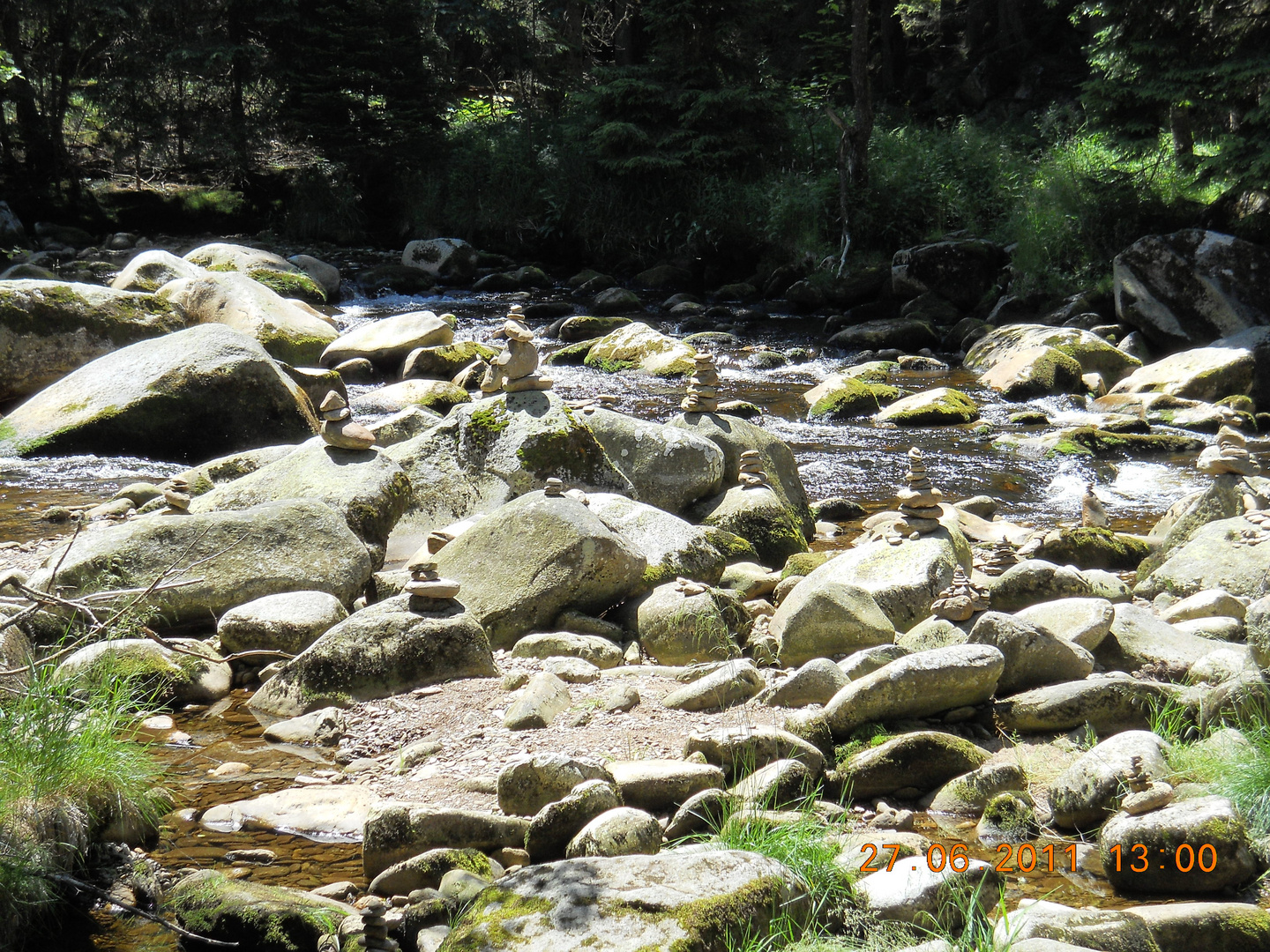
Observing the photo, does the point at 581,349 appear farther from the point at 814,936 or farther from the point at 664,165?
the point at 814,936

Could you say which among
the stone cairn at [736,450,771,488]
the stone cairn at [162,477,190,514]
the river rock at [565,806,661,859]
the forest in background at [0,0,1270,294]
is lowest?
the river rock at [565,806,661,859]

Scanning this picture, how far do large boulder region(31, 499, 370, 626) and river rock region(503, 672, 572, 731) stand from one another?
1.62 meters

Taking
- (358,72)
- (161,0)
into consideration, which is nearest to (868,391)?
(358,72)

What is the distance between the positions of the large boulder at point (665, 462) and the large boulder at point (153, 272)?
8.58m

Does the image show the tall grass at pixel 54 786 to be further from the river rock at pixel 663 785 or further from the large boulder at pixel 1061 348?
the large boulder at pixel 1061 348

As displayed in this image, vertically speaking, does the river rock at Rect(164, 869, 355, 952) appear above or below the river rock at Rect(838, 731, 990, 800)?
above

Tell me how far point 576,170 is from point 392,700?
2147cm

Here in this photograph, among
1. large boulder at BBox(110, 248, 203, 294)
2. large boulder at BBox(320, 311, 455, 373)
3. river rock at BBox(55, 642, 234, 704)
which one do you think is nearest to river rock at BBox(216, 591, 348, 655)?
river rock at BBox(55, 642, 234, 704)

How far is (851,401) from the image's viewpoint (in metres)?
12.4

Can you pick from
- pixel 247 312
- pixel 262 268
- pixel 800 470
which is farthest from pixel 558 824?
pixel 262 268

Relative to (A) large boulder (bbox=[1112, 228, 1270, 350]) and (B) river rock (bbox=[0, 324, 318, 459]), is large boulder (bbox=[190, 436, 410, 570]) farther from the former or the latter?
(A) large boulder (bbox=[1112, 228, 1270, 350])

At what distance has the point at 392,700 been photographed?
15.4 ft

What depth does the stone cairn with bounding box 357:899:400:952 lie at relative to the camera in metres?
2.92

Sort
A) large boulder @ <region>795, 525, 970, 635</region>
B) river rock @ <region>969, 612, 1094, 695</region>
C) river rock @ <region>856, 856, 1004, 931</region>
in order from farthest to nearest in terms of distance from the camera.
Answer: large boulder @ <region>795, 525, 970, 635</region>
river rock @ <region>969, 612, 1094, 695</region>
river rock @ <region>856, 856, 1004, 931</region>
